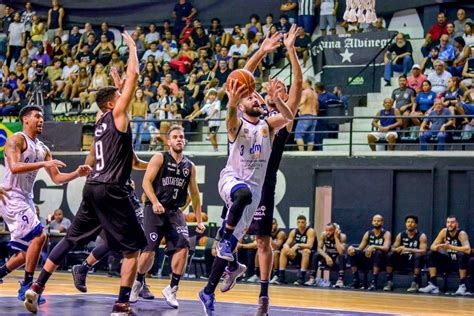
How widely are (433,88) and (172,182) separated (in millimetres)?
9239

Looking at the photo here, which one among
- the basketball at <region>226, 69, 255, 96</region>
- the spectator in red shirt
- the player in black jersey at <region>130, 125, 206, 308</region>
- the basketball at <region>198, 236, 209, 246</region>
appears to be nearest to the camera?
the basketball at <region>226, 69, 255, 96</region>

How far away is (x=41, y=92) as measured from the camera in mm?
24781

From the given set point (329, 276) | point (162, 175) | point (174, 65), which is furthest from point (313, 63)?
point (162, 175)

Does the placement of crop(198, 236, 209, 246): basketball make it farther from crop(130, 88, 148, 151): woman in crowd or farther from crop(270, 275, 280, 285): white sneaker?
crop(130, 88, 148, 151): woman in crowd

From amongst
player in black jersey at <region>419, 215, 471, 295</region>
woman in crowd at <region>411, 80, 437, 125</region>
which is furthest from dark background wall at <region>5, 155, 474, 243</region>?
woman in crowd at <region>411, 80, 437, 125</region>

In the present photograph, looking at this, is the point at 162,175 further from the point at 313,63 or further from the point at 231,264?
the point at 313,63

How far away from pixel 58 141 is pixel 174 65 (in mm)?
3878

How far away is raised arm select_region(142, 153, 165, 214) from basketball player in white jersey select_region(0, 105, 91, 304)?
1431 millimetres

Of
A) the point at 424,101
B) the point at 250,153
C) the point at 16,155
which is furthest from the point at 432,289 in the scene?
the point at 16,155

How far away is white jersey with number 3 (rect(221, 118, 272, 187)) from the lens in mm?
9688

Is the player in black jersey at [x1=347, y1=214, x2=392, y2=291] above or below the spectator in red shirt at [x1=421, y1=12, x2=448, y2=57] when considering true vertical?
below

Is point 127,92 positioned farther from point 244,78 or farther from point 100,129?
point 244,78

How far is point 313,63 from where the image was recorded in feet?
Result: 75.3

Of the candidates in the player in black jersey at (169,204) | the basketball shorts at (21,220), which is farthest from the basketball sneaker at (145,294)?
the basketball shorts at (21,220)
